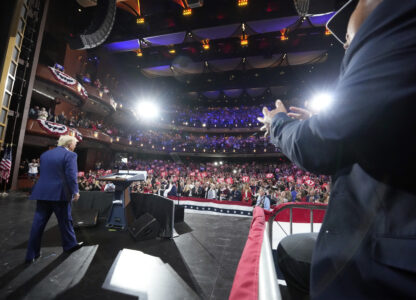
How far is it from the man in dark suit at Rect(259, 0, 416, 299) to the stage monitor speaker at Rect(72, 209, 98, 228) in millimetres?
4654

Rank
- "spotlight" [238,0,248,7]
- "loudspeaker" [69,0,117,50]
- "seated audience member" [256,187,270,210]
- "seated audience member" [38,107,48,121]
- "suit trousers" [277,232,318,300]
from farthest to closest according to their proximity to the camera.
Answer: "seated audience member" [38,107,48,121], "spotlight" [238,0,248,7], "seated audience member" [256,187,270,210], "loudspeaker" [69,0,117,50], "suit trousers" [277,232,318,300]

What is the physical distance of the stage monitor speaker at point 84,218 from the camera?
3.98 m

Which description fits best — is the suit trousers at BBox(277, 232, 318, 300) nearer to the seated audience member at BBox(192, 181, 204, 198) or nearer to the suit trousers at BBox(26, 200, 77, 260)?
the suit trousers at BBox(26, 200, 77, 260)

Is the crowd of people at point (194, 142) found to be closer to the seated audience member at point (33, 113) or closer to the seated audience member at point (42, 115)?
the seated audience member at point (42, 115)

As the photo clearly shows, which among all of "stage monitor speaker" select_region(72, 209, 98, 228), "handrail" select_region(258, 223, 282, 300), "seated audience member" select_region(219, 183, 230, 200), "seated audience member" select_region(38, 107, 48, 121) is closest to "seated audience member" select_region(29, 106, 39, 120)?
"seated audience member" select_region(38, 107, 48, 121)

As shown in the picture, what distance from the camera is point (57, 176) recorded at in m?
2.81

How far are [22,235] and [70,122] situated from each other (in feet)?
37.8

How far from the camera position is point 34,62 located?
960cm

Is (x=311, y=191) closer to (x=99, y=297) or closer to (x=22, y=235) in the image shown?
(x=99, y=297)

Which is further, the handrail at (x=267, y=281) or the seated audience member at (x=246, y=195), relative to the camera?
the seated audience member at (x=246, y=195)

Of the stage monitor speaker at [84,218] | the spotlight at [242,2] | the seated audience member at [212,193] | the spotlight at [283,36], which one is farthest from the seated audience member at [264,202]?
the spotlight at [283,36]

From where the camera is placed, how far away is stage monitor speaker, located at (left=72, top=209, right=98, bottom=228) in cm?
398

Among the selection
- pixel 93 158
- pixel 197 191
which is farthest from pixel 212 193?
pixel 93 158

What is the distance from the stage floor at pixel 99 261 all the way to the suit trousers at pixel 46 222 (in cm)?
16
